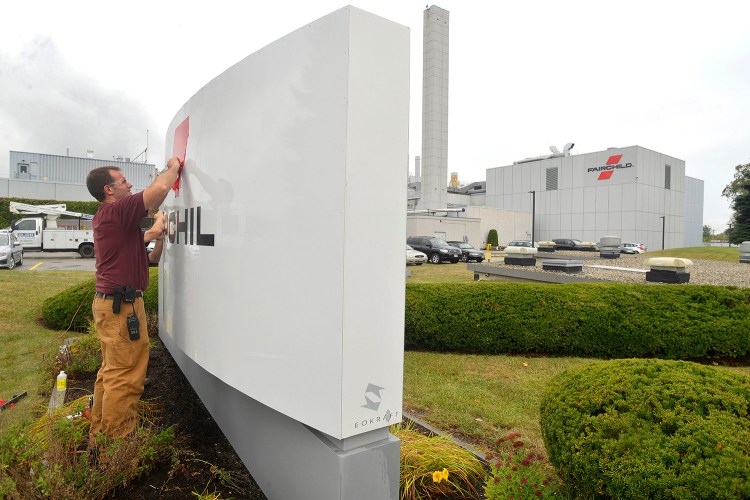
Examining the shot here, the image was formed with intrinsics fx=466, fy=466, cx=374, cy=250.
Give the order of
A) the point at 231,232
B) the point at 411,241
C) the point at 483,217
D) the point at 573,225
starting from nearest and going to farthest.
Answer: the point at 231,232 → the point at 411,241 → the point at 483,217 → the point at 573,225

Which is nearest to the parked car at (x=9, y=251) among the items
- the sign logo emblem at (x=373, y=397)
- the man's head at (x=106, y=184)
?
the man's head at (x=106, y=184)

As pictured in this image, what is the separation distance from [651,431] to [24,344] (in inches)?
322

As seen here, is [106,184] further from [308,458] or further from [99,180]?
[308,458]

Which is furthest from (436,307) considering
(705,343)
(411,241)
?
(411,241)

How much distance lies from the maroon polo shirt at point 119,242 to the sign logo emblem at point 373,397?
222cm

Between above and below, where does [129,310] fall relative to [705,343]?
above

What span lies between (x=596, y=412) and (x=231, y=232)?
2.45 meters

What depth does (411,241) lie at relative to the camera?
2892cm

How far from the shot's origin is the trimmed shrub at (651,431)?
75.8 inches

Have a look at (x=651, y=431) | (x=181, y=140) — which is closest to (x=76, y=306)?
(x=181, y=140)

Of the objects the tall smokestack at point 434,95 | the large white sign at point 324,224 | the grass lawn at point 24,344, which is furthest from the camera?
the tall smokestack at point 434,95

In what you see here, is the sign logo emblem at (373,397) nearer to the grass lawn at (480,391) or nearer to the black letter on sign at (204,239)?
the black letter on sign at (204,239)

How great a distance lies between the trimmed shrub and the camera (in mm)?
1926

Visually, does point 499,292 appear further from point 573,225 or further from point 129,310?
point 573,225
